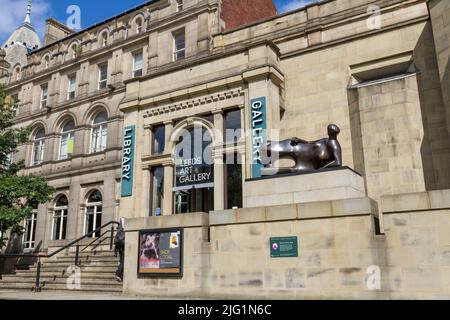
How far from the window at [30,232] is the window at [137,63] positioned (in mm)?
11335

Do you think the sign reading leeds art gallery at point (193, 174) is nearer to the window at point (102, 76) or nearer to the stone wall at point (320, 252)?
the stone wall at point (320, 252)

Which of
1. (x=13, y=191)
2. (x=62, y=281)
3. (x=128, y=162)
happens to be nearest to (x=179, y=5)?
(x=128, y=162)

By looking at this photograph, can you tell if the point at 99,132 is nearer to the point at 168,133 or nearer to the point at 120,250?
the point at 168,133

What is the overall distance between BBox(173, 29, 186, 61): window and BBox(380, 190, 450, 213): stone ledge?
17670 mm

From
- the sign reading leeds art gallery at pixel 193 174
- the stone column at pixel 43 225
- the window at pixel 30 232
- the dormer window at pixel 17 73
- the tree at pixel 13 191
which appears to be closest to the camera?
the sign reading leeds art gallery at pixel 193 174

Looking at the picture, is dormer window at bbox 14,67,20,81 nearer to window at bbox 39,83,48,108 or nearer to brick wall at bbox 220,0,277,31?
window at bbox 39,83,48,108

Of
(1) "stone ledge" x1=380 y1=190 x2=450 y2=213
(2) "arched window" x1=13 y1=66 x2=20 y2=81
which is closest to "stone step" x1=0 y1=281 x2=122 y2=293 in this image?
A: (1) "stone ledge" x1=380 y1=190 x2=450 y2=213

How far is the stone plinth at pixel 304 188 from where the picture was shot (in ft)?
37.2

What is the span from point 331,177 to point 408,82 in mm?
7590

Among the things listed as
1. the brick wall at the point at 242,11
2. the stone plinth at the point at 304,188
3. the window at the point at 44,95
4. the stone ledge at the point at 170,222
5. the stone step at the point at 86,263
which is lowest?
the stone step at the point at 86,263

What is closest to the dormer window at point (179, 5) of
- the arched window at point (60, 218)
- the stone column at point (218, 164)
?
the stone column at point (218, 164)

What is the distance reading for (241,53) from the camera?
19.0 m
